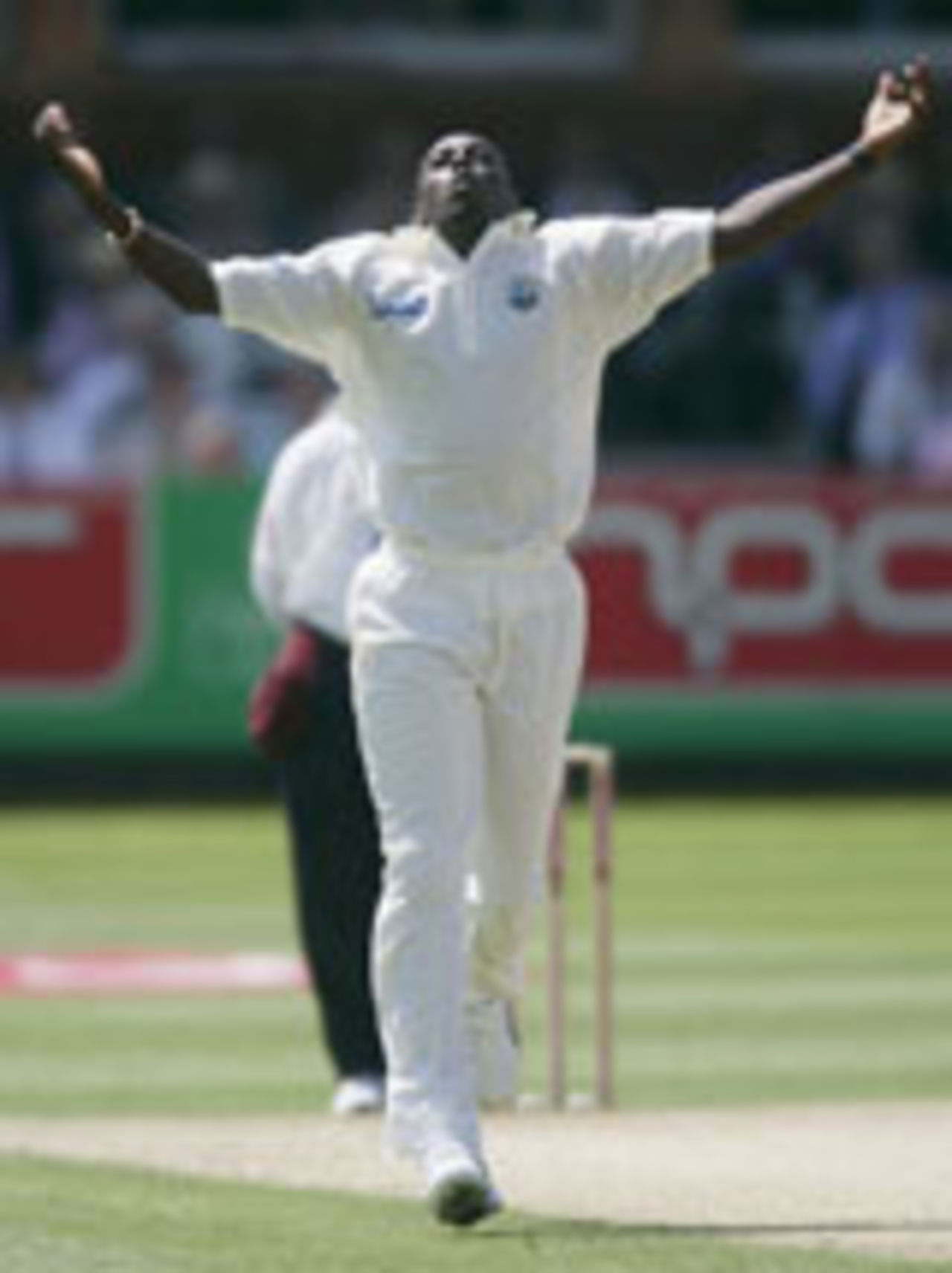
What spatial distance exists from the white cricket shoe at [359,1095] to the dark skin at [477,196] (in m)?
3.43

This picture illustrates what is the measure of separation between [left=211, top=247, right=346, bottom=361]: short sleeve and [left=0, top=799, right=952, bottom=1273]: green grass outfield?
1.86m

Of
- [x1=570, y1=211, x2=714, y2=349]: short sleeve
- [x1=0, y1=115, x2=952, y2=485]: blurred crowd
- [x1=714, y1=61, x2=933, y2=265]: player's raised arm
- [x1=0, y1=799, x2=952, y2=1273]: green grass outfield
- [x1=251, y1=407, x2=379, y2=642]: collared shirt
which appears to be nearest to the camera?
[x1=0, y1=799, x2=952, y2=1273]: green grass outfield

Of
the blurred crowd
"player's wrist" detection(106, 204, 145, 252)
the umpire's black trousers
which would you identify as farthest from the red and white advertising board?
"player's wrist" detection(106, 204, 145, 252)

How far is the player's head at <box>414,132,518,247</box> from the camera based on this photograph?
10320mm

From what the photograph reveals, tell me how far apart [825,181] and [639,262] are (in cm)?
45

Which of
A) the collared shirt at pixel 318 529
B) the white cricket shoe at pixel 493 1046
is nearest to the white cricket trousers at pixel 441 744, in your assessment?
the white cricket shoe at pixel 493 1046

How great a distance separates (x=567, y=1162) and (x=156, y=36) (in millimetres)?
18512

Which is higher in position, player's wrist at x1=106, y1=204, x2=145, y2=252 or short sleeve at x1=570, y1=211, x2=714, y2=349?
player's wrist at x1=106, y1=204, x2=145, y2=252

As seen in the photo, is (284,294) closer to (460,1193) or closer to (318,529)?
(460,1193)

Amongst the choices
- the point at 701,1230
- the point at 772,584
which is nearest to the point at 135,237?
the point at 701,1230

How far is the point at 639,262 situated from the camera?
10258 mm

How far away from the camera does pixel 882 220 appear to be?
26.3 meters

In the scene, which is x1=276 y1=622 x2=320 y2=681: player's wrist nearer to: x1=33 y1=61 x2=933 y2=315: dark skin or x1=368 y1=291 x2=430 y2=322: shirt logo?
x1=33 y1=61 x2=933 y2=315: dark skin

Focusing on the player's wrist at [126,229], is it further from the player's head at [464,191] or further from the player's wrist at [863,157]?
the player's wrist at [863,157]
